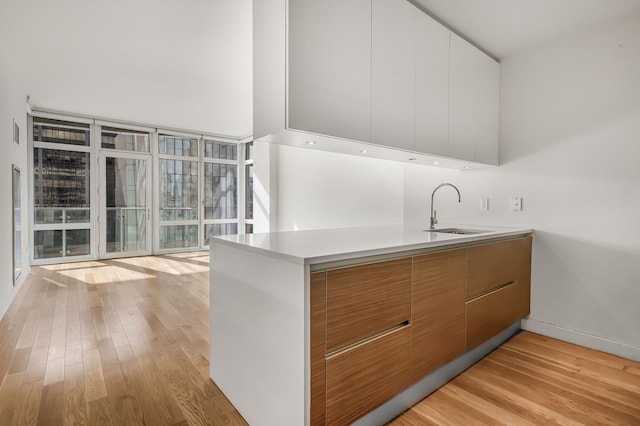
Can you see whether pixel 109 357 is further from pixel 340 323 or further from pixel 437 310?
pixel 437 310

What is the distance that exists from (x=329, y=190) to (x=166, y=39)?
2746 mm

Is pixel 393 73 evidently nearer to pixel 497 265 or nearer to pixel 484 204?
pixel 497 265

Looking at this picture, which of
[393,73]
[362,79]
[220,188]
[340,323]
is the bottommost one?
[340,323]

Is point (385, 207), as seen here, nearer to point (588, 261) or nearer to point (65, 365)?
point (588, 261)

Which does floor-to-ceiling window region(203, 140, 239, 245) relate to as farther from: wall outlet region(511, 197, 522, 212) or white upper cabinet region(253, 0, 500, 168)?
wall outlet region(511, 197, 522, 212)

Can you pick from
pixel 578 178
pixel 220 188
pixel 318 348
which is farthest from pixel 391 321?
pixel 220 188

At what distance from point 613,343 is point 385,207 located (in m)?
2.31

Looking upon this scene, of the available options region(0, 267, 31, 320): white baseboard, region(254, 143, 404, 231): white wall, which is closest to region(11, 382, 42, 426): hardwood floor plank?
region(0, 267, 31, 320): white baseboard

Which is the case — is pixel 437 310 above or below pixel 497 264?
below

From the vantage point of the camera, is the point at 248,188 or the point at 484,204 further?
the point at 248,188

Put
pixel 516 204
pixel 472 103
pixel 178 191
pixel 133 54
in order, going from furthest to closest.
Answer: pixel 178 191 → pixel 133 54 → pixel 516 204 → pixel 472 103

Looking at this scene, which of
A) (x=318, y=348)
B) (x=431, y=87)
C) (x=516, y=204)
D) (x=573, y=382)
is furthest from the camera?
(x=516, y=204)

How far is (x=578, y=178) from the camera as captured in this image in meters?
2.65

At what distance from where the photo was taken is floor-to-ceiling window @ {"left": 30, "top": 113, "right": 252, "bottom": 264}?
6.00 metres
